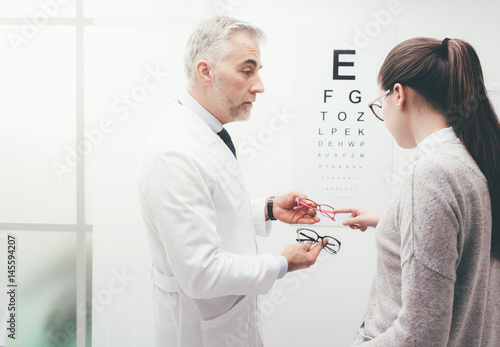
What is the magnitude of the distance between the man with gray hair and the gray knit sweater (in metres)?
0.45

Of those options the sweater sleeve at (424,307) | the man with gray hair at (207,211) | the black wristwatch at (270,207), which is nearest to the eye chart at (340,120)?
the black wristwatch at (270,207)

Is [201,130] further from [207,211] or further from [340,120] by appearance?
[340,120]

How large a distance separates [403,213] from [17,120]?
216cm

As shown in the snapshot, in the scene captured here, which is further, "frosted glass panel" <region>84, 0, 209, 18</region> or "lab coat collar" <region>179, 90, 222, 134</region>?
"frosted glass panel" <region>84, 0, 209, 18</region>

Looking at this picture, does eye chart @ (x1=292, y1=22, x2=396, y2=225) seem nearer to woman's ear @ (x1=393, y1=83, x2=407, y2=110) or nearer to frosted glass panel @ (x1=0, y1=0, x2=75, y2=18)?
woman's ear @ (x1=393, y1=83, x2=407, y2=110)

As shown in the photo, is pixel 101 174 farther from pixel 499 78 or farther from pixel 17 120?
pixel 499 78

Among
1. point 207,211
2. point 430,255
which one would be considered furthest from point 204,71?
point 430,255

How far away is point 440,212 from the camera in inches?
31.3

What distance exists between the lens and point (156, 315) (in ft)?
4.50

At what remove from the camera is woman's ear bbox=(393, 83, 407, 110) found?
948mm

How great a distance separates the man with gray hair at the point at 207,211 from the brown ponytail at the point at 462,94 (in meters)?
0.59

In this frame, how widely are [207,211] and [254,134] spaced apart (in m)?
1.04

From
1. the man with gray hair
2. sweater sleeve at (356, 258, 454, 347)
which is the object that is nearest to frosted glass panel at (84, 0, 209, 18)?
the man with gray hair

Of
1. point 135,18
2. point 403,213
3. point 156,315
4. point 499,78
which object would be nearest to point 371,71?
point 499,78
